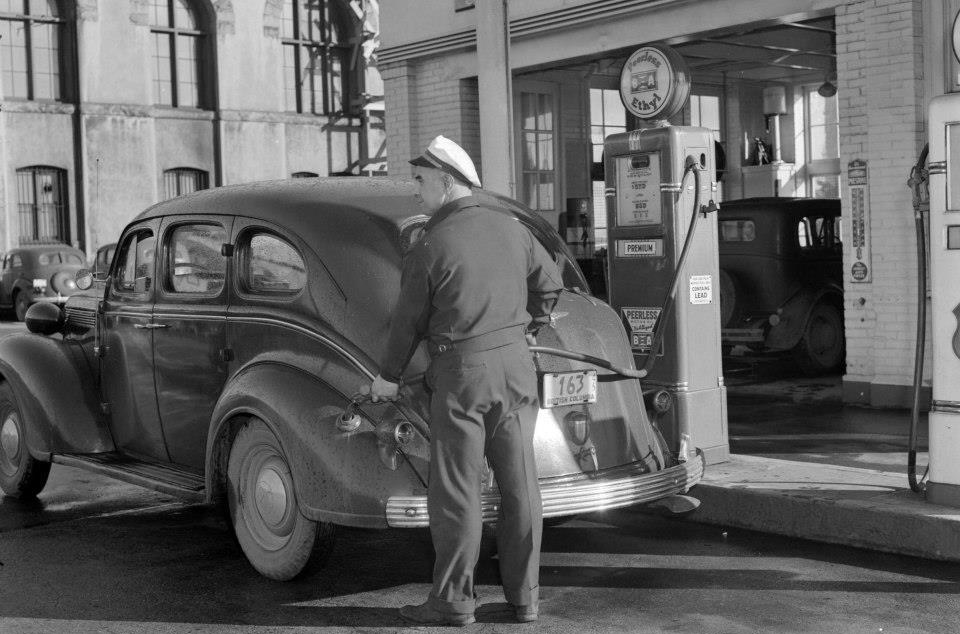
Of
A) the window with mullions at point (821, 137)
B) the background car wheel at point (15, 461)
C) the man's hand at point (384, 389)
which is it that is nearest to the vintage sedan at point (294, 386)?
the man's hand at point (384, 389)

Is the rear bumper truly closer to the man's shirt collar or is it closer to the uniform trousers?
the uniform trousers

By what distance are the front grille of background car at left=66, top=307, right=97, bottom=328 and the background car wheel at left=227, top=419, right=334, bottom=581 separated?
2.07 metres

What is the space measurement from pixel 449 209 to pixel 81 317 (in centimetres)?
364

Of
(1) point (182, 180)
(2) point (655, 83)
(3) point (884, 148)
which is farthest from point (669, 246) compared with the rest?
(1) point (182, 180)

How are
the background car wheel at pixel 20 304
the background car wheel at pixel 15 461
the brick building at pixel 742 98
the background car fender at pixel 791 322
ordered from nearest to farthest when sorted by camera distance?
the background car wheel at pixel 15 461 < the brick building at pixel 742 98 < the background car fender at pixel 791 322 < the background car wheel at pixel 20 304

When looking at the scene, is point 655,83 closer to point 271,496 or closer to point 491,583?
point 491,583

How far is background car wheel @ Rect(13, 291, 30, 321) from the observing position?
26109mm

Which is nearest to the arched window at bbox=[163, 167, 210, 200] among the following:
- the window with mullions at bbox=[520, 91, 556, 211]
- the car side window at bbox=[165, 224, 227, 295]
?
the window with mullions at bbox=[520, 91, 556, 211]

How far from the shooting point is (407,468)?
515 cm

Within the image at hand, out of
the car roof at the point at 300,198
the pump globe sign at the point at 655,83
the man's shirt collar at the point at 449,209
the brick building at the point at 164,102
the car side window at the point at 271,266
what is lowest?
the car side window at the point at 271,266

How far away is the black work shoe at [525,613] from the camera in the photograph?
498 centimetres

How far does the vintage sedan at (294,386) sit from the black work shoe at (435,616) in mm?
348

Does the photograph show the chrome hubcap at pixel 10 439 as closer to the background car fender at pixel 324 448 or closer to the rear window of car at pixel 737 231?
the background car fender at pixel 324 448

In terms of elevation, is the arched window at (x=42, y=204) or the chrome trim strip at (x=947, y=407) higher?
the arched window at (x=42, y=204)
